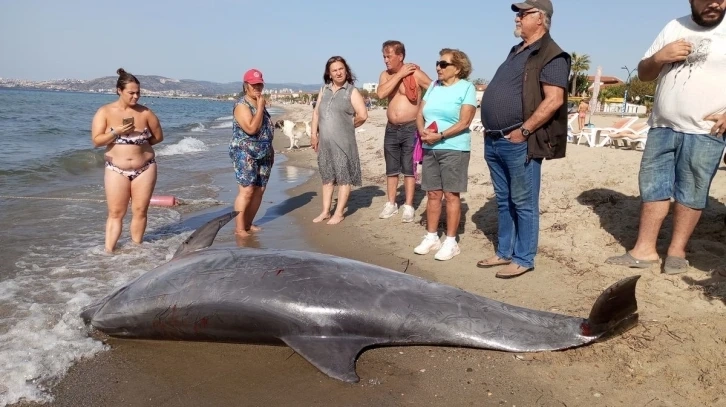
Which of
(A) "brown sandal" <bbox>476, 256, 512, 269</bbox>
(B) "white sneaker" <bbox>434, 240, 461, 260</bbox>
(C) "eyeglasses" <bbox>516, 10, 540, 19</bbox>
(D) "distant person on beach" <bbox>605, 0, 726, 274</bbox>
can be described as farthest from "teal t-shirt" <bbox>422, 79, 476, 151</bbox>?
(D) "distant person on beach" <bbox>605, 0, 726, 274</bbox>


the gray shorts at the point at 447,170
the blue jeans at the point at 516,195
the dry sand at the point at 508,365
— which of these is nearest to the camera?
the dry sand at the point at 508,365

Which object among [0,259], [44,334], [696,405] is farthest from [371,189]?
[696,405]

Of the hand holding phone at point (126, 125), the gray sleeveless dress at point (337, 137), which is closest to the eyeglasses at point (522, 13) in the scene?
the gray sleeveless dress at point (337, 137)

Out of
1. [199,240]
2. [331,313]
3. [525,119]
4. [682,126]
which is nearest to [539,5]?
[525,119]

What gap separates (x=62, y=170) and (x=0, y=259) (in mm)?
8450

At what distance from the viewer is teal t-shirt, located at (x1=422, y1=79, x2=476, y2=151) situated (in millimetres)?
5203

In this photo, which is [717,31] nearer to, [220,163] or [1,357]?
[1,357]

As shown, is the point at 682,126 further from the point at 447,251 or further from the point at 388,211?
the point at 388,211

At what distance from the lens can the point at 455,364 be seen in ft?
11.2

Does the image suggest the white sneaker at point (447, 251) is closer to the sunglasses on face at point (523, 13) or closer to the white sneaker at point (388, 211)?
the white sneaker at point (388, 211)

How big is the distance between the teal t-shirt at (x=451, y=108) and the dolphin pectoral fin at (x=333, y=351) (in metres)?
2.49

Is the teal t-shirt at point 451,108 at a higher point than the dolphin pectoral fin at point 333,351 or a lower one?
higher

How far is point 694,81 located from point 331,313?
12.2 ft

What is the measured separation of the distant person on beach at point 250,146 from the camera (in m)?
6.28
